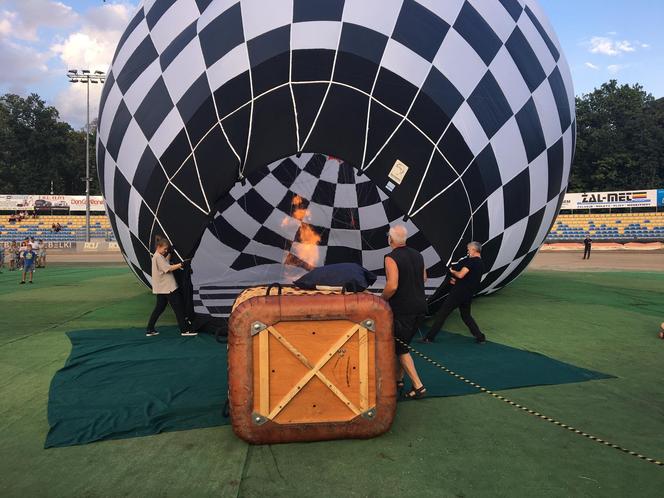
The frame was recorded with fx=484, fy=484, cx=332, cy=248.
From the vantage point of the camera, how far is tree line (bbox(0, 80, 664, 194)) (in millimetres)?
49000

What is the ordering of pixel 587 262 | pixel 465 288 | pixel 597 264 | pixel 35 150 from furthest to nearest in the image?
pixel 35 150 < pixel 587 262 < pixel 597 264 < pixel 465 288

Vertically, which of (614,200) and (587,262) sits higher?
(614,200)

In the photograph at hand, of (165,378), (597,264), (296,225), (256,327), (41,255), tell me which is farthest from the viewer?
(41,255)

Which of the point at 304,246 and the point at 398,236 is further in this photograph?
the point at 304,246

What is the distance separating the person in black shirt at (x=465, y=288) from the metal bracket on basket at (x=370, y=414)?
238 cm

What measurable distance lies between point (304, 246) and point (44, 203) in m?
42.8

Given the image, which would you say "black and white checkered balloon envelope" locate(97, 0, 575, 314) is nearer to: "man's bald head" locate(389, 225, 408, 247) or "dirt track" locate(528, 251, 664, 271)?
"man's bald head" locate(389, 225, 408, 247)

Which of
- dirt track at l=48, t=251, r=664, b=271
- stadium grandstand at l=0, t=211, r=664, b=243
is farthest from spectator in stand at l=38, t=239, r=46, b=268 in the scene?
stadium grandstand at l=0, t=211, r=664, b=243

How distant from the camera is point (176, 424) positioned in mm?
2957

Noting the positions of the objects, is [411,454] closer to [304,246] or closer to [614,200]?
[304,246]

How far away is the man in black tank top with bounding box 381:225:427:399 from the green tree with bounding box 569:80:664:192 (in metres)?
52.2

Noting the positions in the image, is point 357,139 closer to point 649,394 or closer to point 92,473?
point 649,394

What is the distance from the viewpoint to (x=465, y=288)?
495 centimetres

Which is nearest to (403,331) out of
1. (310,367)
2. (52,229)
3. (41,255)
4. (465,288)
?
(310,367)
